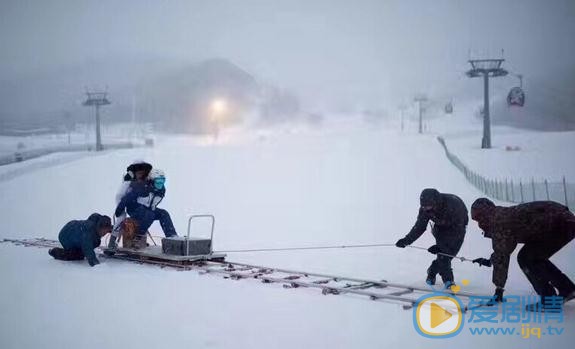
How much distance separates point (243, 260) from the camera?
35.7 feet

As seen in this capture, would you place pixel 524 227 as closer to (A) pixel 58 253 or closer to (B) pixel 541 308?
(B) pixel 541 308

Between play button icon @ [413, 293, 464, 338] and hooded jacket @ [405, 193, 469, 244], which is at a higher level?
hooded jacket @ [405, 193, 469, 244]

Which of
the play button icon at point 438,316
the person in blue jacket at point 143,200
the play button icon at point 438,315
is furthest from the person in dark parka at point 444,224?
the person in blue jacket at point 143,200

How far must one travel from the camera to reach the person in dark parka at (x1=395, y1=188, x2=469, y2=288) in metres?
7.67

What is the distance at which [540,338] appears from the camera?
511 cm

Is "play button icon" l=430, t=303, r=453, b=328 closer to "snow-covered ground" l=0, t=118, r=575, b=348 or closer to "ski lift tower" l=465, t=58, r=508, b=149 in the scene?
"snow-covered ground" l=0, t=118, r=575, b=348

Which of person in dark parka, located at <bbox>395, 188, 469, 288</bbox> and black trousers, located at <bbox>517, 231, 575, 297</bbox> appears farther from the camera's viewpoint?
person in dark parka, located at <bbox>395, 188, 469, 288</bbox>

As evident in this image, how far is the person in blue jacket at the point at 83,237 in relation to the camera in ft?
31.3

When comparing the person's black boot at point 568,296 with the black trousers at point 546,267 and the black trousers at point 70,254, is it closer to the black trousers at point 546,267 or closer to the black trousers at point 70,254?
the black trousers at point 546,267

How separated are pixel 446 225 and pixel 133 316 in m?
4.15

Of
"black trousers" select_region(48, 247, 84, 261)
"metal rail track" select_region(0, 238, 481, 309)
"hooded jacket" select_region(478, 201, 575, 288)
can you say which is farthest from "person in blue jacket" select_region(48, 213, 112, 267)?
"hooded jacket" select_region(478, 201, 575, 288)

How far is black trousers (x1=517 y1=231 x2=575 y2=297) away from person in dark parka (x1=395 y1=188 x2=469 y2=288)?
4.81ft

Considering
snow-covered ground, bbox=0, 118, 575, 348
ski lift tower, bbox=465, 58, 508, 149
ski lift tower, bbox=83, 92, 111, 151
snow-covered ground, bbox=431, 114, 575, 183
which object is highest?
ski lift tower, bbox=465, 58, 508, 149

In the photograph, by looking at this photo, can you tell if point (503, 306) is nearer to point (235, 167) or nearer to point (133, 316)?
point (133, 316)
